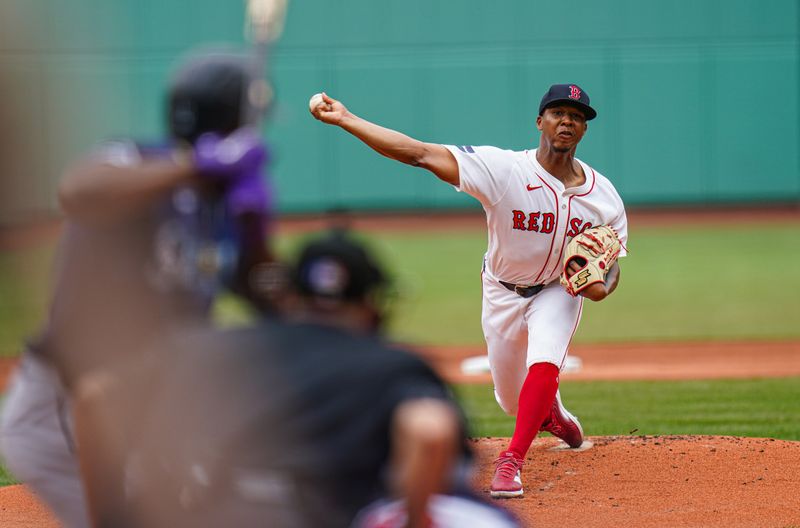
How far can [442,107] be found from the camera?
2417 centimetres

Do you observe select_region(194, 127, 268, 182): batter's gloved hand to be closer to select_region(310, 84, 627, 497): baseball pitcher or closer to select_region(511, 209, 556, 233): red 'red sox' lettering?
select_region(310, 84, 627, 497): baseball pitcher

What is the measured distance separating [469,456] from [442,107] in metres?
22.1

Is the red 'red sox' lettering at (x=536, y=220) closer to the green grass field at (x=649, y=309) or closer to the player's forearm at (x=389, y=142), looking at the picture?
the player's forearm at (x=389, y=142)

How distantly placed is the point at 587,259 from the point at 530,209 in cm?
43

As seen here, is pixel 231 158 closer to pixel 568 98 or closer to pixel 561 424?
pixel 568 98

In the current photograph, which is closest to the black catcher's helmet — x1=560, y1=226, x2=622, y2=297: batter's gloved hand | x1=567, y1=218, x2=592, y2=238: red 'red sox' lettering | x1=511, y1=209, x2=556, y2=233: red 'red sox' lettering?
x1=560, y1=226, x2=622, y2=297: batter's gloved hand

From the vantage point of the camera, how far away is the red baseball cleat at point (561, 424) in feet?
20.0

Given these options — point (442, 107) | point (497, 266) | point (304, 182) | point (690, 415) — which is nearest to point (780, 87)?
point (442, 107)

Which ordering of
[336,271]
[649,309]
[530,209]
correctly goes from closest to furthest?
1. [336,271]
2. [530,209]
3. [649,309]

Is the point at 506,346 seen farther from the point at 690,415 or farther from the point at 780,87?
the point at 780,87

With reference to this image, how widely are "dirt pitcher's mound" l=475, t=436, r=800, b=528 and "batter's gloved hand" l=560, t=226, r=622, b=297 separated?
3.16 ft

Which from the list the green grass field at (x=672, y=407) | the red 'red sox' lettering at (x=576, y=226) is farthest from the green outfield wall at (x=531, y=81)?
the red 'red sox' lettering at (x=576, y=226)

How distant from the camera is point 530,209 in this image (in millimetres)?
5723

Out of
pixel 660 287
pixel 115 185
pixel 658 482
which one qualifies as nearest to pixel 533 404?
pixel 658 482
